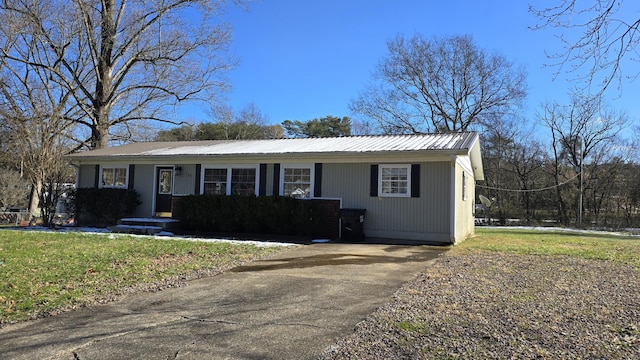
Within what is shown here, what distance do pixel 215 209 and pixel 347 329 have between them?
32.6 ft

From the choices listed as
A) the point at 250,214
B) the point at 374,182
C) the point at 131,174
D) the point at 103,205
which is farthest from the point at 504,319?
the point at 103,205

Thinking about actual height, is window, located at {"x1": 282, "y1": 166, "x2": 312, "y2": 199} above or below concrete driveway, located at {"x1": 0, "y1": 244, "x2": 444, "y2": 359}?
above

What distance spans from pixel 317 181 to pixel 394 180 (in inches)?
92.5

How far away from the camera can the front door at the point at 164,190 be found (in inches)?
587

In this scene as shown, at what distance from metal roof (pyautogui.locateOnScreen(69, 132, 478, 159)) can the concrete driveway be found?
18.9 ft

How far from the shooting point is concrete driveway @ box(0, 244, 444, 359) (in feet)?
11.6

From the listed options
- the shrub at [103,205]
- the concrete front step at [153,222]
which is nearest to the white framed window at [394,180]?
the concrete front step at [153,222]

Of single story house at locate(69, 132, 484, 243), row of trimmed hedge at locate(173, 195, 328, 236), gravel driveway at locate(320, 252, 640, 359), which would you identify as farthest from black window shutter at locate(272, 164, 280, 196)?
gravel driveway at locate(320, 252, 640, 359)

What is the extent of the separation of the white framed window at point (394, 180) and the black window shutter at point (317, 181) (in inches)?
72.2

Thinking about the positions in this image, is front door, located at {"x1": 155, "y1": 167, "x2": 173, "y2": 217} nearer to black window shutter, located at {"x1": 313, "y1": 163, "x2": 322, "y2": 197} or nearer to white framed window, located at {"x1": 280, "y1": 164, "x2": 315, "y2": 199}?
white framed window, located at {"x1": 280, "y1": 164, "x2": 315, "y2": 199}

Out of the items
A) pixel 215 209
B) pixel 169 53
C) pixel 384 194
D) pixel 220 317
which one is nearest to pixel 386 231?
pixel 384 194

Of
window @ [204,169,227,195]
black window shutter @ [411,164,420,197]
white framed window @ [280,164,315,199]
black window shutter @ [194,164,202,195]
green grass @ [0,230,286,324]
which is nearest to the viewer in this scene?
green grass @ [0,230,286,324]

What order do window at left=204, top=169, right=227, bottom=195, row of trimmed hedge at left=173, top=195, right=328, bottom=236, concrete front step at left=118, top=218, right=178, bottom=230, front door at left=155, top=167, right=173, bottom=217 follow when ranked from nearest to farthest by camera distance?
row of trimmed hedge at left=173, top=195, right=328, bottom=236 < concrete front step at left=118, top=218, right=178, bottom=230 < window at left=204, top=169, right=227, bottom=195 < front door at left=155, top=167, right=173, bottom=217

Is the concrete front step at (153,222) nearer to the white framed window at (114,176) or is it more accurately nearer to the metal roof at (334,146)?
the white framed window at (114,176)
